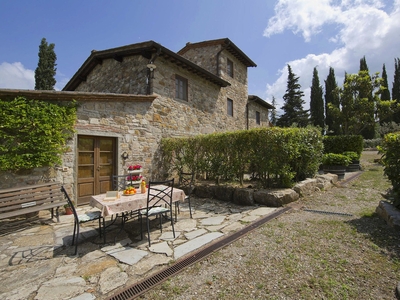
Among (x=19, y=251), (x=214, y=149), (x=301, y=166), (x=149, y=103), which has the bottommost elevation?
(x=19, y=251)

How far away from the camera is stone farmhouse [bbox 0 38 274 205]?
577 centimetres

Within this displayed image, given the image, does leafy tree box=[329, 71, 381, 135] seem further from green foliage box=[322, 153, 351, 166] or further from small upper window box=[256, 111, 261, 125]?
green foliage box=[322, 153, 351, 166]

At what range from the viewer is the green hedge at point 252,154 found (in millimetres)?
5602

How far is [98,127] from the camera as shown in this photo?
609 centimetres

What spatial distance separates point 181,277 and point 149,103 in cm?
626

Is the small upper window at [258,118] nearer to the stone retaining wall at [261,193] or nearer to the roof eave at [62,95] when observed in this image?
the stone retaining wall at [261,193]

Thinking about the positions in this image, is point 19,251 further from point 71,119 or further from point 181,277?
point 71,119

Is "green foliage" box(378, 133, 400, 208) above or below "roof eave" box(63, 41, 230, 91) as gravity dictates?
below

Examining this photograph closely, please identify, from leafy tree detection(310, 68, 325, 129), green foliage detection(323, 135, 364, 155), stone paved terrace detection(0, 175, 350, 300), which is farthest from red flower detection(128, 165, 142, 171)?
leafy tree detection(310, 68, 325, 129)

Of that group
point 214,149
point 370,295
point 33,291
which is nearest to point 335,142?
point 214,149

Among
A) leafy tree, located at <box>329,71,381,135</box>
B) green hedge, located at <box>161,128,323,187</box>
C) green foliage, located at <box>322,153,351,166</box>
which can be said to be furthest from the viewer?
leafy tree, located at <box>329,71,381,135</box>

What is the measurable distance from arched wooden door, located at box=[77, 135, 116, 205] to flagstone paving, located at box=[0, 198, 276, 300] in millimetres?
1182

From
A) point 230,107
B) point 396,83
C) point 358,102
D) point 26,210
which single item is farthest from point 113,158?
point 396,83

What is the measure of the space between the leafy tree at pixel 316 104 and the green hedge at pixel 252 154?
24269 mm
